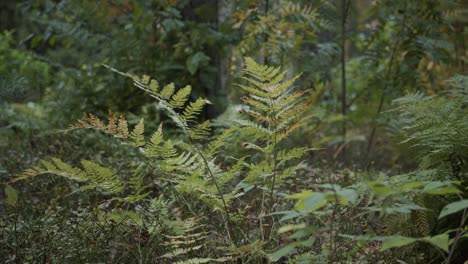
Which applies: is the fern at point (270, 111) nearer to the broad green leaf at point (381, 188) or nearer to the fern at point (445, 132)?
the fern at point (445, 132)

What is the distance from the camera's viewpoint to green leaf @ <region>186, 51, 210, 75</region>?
521 cm

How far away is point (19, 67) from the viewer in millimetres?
6926

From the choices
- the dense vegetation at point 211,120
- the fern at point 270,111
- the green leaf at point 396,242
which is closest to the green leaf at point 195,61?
the dense vegetation at point 211,120

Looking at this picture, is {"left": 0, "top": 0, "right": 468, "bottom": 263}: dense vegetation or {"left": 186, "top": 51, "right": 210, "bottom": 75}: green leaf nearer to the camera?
{"left": 0, "top": 0, "right": 468, "bottom": 263}: dense vegetation

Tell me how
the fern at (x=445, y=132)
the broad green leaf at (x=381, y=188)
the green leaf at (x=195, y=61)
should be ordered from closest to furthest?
1. the broad green leaf at (x=381, y=188)
2. the fern at (x=445, y=132)
3. the green leaf at (x=195, y=61)

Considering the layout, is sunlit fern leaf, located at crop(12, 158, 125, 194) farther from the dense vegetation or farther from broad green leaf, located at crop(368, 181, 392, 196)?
broad green leaf, located at crop(368, 181, 392, 196)

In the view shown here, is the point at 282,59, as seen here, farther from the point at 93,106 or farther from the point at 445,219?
the point at 445,219

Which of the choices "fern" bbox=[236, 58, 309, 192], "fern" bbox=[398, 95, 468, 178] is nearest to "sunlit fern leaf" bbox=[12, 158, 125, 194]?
"fern" bbox=[236, 58, 309, 192]

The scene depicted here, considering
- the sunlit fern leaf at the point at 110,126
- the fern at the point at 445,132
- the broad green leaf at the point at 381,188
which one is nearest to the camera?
the broad green leaf at the point at 381,188

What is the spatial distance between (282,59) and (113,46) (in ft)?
6.11

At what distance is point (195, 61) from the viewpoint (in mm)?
5230

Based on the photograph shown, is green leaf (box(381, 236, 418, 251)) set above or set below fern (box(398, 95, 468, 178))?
below

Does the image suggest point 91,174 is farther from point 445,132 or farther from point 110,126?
point 445,132

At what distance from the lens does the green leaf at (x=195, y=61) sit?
521cm
